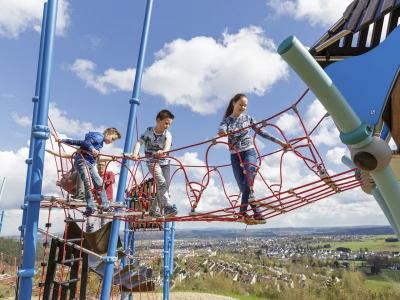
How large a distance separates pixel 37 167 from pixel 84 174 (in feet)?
2.60

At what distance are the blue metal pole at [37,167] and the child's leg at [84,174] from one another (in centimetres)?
72

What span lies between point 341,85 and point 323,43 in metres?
0.38

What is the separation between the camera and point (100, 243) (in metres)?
6.95

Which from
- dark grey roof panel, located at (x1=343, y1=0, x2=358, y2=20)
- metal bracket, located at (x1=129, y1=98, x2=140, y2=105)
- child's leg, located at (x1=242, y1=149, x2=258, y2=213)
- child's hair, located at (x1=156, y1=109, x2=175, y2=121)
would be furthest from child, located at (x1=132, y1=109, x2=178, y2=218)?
dark grey roof panel, located at (x1=343, y1=0, x2=358, y2=20)

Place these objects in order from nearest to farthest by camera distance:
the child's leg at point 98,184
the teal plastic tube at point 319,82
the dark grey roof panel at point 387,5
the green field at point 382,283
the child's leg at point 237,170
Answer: the teal plastic tube at point 319,82
the dark grey roof panel at point 387,5
the child's leg at point 237,170
the child's leg at point 98,184
the green field at point 382,283

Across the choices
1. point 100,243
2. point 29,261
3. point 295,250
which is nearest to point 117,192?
point 100,243

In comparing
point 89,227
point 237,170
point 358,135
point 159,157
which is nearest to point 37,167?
point 159,157

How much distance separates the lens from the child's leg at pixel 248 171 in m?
4.59

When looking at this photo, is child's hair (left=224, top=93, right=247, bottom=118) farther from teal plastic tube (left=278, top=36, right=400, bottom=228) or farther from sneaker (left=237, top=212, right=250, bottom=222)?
teal plastic tube (left=278, top=36, right=400, bottom=228)

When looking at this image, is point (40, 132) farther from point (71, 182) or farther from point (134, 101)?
point (134, 101)

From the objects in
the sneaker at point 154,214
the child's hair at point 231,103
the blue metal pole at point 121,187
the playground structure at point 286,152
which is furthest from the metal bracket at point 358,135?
the blue metal pole at point 121,187

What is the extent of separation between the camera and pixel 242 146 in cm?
475

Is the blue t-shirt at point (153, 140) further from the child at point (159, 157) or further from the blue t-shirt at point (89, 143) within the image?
the blue t-shirt at point (89, 143)

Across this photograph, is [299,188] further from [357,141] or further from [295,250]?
[295,250]
